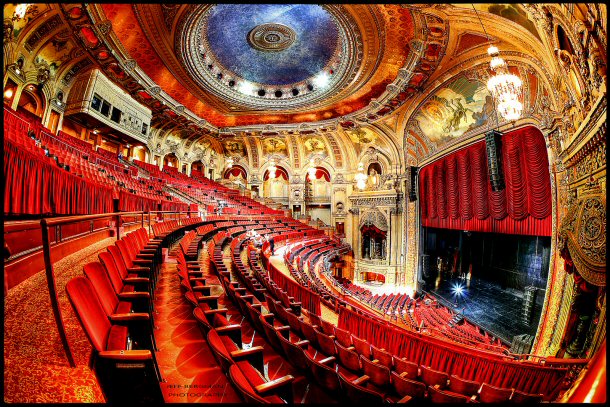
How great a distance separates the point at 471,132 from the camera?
5086 mm

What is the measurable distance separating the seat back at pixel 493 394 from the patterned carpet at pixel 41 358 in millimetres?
1881

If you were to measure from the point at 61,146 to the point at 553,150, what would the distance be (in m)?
7.02

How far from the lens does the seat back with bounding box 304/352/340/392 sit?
114 cm

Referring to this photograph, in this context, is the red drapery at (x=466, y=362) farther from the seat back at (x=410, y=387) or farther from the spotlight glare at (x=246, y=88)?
the spotlight glare at (x=246, y=88)

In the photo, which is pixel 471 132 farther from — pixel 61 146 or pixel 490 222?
pixel 61 146

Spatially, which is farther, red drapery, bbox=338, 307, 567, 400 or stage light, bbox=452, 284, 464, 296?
stage light, bbox=452, 284, 464, 296

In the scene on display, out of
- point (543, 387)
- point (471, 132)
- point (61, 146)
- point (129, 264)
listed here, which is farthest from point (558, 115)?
point (61, 146)

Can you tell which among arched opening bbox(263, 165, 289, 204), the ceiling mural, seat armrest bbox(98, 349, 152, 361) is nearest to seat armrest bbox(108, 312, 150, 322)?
seat armrest bbox(98, 349, 152, 361)

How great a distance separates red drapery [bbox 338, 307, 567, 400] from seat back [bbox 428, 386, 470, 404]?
80 cm

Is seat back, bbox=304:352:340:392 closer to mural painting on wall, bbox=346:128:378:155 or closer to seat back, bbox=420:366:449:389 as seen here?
seat back, bbox=420:366:449:389

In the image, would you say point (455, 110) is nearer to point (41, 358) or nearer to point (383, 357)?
point (383, 357)

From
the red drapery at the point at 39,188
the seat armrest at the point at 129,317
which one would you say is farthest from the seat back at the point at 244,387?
the red drapery at the point at 39,188

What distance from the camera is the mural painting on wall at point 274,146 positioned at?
9648mm

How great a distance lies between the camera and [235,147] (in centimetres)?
1016
